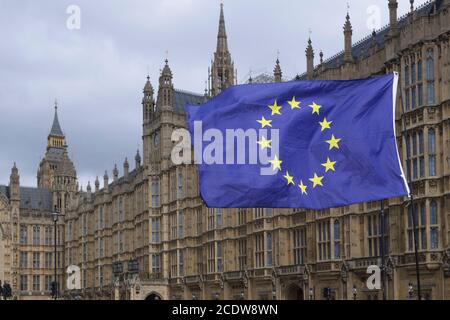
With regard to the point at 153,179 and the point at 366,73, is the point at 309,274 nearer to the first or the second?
the point at 366,73

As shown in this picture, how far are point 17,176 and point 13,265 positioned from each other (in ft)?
47.5

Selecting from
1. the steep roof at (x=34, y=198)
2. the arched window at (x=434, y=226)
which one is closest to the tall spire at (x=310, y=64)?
the arched window at (x=434, y=226)

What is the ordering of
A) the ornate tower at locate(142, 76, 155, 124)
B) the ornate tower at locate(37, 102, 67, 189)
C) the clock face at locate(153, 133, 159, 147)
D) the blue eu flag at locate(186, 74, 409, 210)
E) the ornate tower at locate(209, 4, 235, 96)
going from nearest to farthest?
the blue eu flag at locate(186, 74, 409, 210), the ornate tower at locate(209, 4, 235, 96), the clock face at locate(153, 133, 159, 147), the ornate tower at locate(142, 76, 155, 124), the ornate tower at locate(37, 102, 67, 189)

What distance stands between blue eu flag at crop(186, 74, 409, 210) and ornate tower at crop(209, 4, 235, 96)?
5905 centimetres

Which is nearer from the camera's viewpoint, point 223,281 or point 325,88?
point 325,88

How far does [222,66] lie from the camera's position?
76688mm

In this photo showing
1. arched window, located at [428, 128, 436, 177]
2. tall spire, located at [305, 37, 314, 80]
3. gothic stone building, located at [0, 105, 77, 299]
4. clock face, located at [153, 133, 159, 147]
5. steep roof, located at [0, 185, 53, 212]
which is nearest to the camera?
arched window, located at [428, 128, 436, 177]

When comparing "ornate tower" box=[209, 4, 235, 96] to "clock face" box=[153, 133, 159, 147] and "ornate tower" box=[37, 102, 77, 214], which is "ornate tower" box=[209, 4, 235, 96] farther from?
"ornate tower" box=[37, 102, 77, 214]

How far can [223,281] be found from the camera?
6656 cm

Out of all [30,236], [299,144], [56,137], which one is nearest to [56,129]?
[56,137]

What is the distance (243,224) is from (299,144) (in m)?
50.3

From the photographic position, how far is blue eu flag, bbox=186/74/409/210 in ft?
46.5

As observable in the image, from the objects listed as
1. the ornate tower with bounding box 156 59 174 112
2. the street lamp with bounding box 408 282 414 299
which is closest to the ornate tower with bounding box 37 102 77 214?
the ornate tower with bounding box 156 59 174 112
